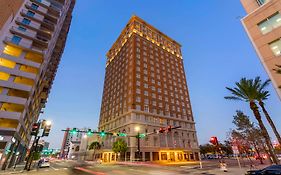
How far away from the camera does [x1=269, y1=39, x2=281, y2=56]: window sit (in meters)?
18.8

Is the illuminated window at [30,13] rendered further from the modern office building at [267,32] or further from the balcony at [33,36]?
the modern office building at [267,32]

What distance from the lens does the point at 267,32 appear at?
1997 cm

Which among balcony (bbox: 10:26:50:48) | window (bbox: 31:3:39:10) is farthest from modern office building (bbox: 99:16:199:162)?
window (bbox: 31:3:39:10)

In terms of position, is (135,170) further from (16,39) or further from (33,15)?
(33,15)

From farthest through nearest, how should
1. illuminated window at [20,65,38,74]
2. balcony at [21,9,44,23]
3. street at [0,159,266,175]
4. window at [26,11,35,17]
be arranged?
window at [26,11,35,17]
balcony at [21,9,44,23]
illuminated window at [20,65,38,74]
street at [0,159,266,175]

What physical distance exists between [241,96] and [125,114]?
133 ft

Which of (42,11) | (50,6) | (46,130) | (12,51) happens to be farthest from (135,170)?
(50,6)

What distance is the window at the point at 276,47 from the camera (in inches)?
739

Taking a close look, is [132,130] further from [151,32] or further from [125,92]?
[151,32]

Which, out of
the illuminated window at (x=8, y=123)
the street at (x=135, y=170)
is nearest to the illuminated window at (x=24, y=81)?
the illuminated window at (x=8, y=123)

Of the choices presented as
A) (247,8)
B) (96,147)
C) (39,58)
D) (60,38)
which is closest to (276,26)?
(247,8)

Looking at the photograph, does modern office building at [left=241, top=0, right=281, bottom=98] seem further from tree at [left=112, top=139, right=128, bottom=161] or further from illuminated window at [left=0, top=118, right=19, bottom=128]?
tree at [left=112, top=139, right=128, bottom=161]

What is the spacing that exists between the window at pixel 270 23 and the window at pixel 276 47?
1.86m

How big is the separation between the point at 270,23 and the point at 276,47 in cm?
333
